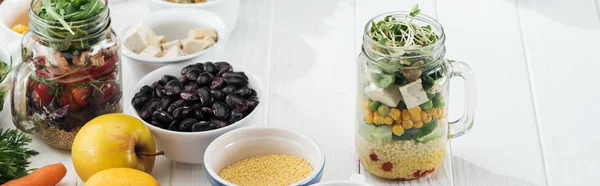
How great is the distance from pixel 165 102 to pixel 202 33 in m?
0.36

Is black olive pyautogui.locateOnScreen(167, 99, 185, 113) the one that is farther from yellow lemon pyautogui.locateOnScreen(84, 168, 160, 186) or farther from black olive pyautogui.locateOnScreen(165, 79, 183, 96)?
yellow lemon pyautogui.locateOnScreen(84, 168, 160, 186)

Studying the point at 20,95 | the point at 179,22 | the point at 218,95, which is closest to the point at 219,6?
the point at 179,22

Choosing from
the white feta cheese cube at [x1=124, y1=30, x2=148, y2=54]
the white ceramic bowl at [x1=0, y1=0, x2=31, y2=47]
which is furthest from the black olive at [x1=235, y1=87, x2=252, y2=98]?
the white ceramic bowl at [x1=0, y1=0, x2=31, y2=47]

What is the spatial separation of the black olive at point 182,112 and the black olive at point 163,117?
0.04 feet

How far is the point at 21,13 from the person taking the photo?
7.68 ft

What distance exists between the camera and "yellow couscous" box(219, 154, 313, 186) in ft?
6.10

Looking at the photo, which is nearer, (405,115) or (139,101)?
(405,115)

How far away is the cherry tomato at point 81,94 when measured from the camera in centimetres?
194

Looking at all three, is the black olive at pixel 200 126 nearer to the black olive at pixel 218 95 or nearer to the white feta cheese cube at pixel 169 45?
the black olive at pixel 218 95

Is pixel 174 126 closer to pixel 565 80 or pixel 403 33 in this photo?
pixel 403 33

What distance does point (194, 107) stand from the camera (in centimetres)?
194

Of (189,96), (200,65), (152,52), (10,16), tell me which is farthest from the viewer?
(10,16)

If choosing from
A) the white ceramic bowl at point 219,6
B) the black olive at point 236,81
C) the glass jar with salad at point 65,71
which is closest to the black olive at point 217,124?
the black olive at point 236,81

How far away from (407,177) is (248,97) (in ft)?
1.10
